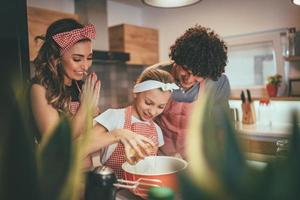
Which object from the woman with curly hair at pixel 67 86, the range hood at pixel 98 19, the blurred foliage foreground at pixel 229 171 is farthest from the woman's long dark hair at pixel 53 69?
the blurred foliage foreground at pixel 229 171

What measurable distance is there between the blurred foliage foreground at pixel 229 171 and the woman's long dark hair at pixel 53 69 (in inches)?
14.1

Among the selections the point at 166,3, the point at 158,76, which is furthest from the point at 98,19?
the point at 158,76

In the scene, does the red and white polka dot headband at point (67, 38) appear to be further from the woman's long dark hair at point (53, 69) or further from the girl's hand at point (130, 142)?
the girl's hand at point (130, 142)

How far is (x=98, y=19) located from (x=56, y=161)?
1.60ft

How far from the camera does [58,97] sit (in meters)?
0.72

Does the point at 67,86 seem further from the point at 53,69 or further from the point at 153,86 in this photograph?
the point at 153,86

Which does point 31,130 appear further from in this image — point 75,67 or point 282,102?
point 282,102

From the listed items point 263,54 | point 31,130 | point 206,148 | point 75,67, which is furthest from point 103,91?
point 263,54

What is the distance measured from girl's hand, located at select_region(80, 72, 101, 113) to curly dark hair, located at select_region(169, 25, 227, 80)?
23cm

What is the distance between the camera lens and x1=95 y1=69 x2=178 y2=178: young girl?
29.5 inches

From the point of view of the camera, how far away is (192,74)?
769 mm

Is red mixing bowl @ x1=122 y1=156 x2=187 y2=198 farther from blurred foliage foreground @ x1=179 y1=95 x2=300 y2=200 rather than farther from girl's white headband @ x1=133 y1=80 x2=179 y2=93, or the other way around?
girl's white headband @ x1=133 y1=80 x2=179 y2=93

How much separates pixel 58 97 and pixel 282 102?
0.56 meters

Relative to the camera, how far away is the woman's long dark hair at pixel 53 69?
711mm
